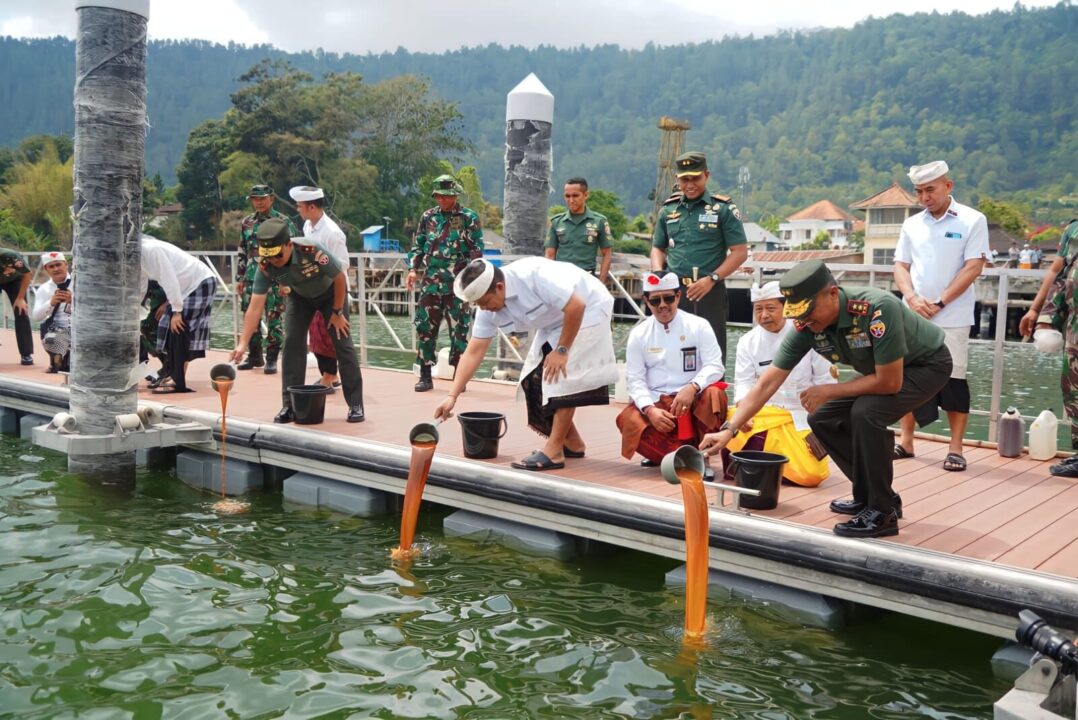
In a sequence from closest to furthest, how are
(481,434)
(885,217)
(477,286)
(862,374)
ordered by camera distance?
(862,374), (477,286), (481,434), (885,217)

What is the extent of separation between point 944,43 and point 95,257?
609 feet

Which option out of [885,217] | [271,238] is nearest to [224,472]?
[271,238]

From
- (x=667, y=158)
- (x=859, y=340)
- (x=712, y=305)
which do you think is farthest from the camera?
(x=667, y=158)

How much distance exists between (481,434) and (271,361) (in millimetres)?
→ 4505

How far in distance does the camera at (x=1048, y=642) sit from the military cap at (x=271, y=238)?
16.0 ft

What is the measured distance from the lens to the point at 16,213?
75.4 meters

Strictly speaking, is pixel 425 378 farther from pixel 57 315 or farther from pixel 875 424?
pixel 875 424

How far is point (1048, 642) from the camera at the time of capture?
3066mm

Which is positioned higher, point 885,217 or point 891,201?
point 891,201

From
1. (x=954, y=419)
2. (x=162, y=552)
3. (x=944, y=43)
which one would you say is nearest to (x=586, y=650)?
(x=162, y=552)

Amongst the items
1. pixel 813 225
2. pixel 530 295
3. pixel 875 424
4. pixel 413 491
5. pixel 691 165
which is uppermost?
pixel 813 225

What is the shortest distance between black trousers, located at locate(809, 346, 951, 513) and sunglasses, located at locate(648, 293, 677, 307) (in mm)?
1361

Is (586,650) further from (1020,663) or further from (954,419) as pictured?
(954,419)

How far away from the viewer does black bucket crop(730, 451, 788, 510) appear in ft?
15.3
